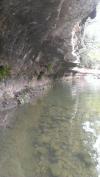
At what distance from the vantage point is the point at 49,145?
9383 millimetres

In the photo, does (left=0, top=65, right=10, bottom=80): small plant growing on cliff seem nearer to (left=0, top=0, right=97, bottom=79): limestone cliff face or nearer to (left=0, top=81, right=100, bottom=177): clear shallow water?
(left=0, top=0, right=97, bottom=79): limestone cliff face

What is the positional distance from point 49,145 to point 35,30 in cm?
540

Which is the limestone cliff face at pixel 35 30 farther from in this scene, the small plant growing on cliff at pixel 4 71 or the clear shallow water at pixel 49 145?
the clear shallow water at pixel 49 145

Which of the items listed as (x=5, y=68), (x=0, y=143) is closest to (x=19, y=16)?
(x=5, y=68)

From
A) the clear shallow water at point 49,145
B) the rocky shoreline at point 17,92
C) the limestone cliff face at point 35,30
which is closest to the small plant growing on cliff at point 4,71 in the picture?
the limestone cliff face at point 35,30

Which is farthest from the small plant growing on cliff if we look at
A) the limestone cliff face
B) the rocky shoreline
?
the rocky shoreline

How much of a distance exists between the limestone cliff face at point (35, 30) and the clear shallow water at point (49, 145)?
8.96 ft

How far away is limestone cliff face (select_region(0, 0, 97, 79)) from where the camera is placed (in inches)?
408

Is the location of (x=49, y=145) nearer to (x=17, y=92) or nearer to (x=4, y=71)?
(x=4, y=71)

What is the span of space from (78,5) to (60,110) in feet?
18.0

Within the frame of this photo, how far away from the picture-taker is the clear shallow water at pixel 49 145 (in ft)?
24.9

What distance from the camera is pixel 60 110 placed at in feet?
49.9

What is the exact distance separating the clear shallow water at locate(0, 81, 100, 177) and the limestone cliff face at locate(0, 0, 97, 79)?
2731 millimetres

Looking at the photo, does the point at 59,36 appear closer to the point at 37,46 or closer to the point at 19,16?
the point at 37,46
